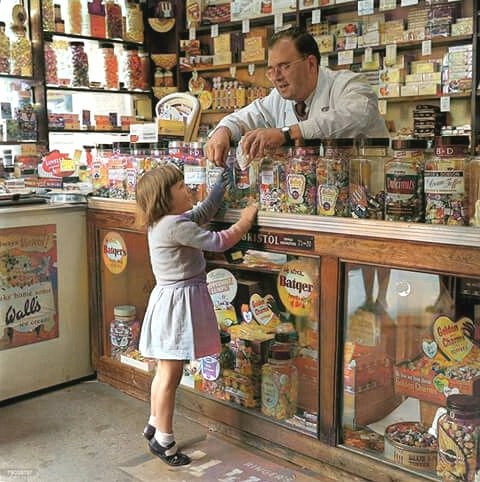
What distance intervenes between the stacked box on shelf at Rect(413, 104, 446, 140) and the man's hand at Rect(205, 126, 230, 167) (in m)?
2.49

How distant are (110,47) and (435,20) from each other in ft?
9.10

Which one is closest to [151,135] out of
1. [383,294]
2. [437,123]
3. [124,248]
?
[124,248]

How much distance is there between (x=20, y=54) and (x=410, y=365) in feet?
13.8

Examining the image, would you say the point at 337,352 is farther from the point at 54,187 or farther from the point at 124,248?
the point at 54,187

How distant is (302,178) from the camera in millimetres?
2387

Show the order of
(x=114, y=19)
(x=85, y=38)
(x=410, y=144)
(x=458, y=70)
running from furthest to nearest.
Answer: (x=114, y=19) → (x=85, y=38) → (x=458, y=70) → (x=410, y=144)

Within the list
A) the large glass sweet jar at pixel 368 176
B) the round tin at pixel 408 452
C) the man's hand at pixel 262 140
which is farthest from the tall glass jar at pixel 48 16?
the round tin at pixel 408 452

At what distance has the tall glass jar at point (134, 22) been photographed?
6.14 meters

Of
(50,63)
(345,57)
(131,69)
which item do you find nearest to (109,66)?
(131,69)

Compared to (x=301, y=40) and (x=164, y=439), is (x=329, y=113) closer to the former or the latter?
(x=301, y=40)

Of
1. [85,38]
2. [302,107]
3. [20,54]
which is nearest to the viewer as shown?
[302,107]

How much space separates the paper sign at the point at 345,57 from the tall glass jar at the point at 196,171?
2.69 m

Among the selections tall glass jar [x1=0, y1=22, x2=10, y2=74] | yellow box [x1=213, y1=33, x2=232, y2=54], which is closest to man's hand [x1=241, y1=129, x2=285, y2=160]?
tall glass jar [x1=0, y1=22, x2=10, y2=74]

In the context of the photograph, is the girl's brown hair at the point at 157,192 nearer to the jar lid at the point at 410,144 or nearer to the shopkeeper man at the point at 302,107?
the shopkeeper man at the point at 302,107
